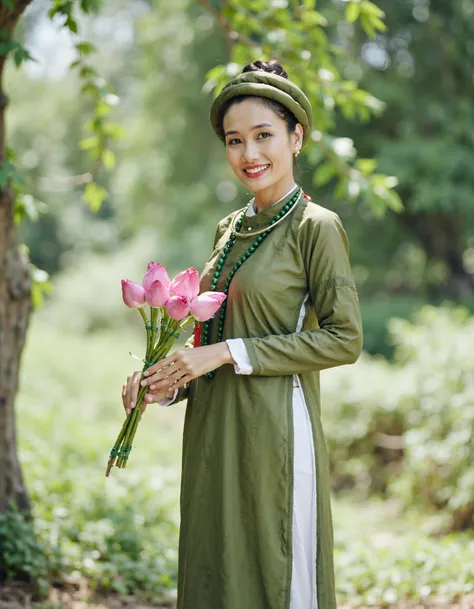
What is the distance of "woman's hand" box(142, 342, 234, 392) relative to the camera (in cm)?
201

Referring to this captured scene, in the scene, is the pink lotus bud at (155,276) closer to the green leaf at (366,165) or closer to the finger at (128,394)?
the finger at (128,394)

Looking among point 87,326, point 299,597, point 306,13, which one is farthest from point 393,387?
point 87,326

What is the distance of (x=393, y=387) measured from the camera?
5531 mm

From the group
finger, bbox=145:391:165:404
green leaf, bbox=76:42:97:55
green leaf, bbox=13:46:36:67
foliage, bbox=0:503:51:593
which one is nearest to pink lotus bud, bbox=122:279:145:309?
finger, bbox=145:391:165:404

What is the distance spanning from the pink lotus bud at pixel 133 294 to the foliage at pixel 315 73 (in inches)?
69.0

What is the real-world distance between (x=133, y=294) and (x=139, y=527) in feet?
8.41

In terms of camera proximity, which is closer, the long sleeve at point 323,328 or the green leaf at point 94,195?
the long sleeve at point 323,328

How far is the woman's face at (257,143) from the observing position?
2.14m

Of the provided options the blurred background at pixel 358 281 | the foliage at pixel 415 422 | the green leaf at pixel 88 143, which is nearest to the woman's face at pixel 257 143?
the blurred background at pixel 358 281

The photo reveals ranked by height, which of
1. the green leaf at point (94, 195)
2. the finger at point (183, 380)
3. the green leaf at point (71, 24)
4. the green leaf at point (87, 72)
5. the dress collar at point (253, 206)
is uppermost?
the green leaf at point (87, 72)

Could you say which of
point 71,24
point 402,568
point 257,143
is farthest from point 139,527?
point 257,143

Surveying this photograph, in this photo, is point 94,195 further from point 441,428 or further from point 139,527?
point 441,428

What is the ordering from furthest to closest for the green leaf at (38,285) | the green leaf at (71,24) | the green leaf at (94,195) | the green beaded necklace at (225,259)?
the green leaf at (94,195) → the green leaf at (38,285) → the green leaf at (71,24) → the green beaded necklace at (225,259)

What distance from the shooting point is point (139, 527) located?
14.0ft
